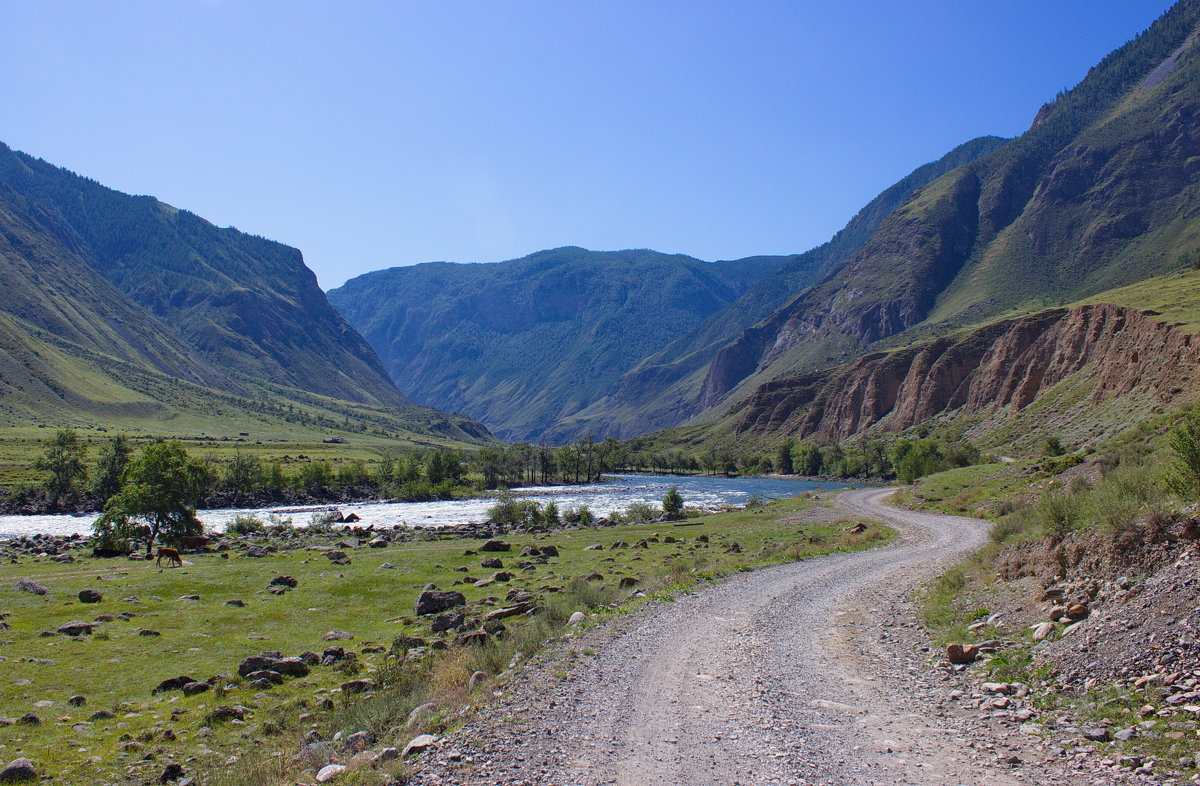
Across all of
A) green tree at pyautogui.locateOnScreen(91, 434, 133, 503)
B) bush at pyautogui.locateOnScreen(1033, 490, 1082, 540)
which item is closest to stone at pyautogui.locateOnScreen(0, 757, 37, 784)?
bush at pyautogui.locateOnScreen(1033, 490, 1082, 540)

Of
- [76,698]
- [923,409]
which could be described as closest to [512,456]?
[923,409]

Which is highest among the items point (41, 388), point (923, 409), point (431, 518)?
point (41, 388)

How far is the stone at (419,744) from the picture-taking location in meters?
11.1

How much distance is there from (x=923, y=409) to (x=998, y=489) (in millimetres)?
136448

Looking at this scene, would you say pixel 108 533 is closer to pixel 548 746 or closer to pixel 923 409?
→ pixel 548 746

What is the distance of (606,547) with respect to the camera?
45312mm

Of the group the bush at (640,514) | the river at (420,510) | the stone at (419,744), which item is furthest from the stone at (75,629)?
the bush at (640,514)

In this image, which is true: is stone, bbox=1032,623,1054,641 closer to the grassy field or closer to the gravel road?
the gravel road

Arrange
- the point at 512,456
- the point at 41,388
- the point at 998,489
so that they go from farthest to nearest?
1. the point at 41,388
2. the point at 512,456
3. the point at 998,489

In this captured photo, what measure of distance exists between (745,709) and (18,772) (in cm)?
1231

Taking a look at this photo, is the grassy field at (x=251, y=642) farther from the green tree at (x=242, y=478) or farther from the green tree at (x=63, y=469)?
the green tree at (x=242, y=478)

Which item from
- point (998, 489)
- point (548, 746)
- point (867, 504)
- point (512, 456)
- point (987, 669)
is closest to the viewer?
point (548, 746)

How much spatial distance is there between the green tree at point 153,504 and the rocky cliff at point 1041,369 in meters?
86.3

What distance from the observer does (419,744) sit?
36.7 ft
